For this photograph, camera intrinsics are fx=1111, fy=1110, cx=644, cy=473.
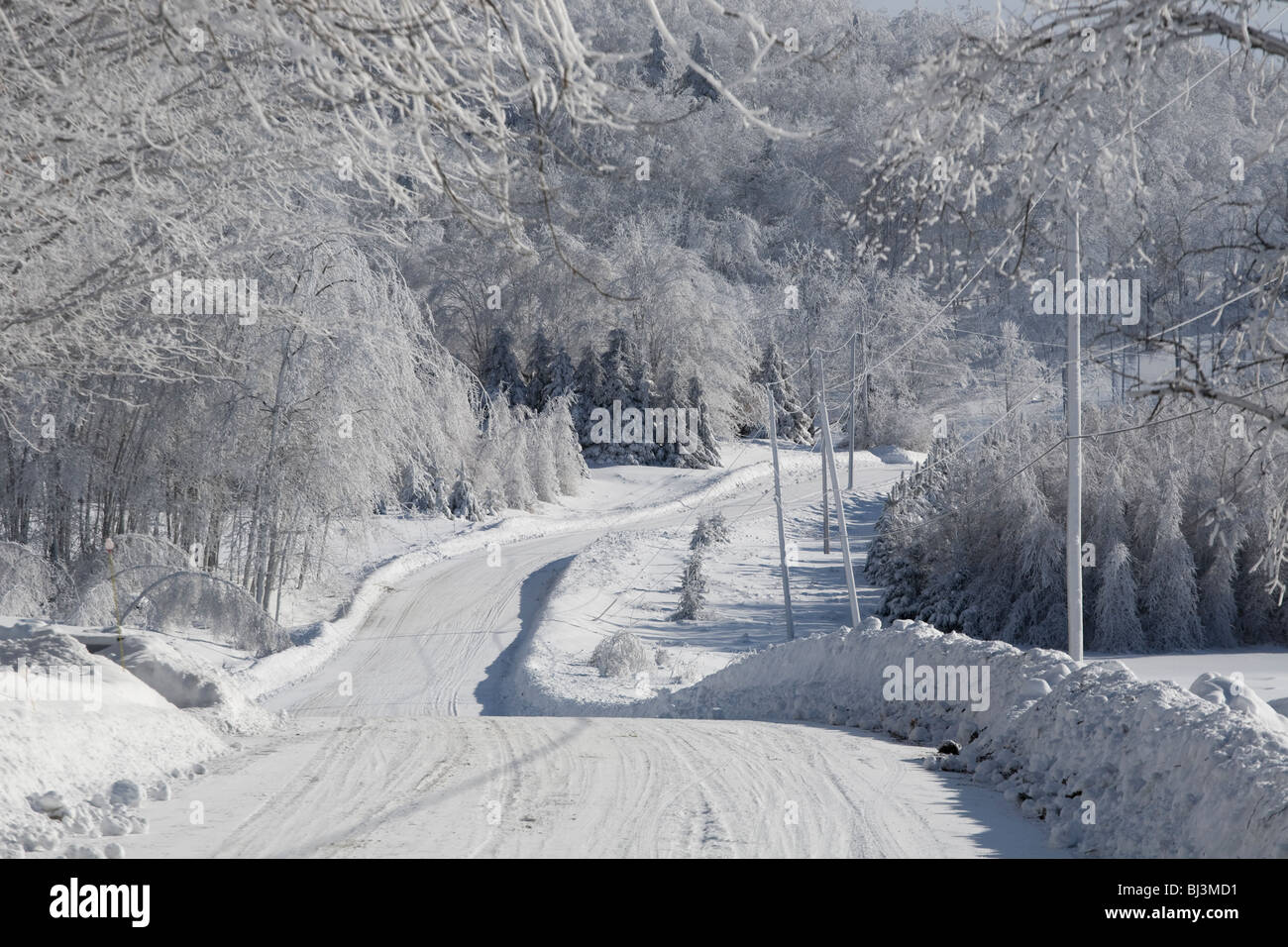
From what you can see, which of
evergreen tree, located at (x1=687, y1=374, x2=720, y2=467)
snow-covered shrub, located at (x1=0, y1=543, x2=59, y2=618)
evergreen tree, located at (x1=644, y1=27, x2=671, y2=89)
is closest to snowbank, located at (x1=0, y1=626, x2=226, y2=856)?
snow-covered shrub, located at (x1=0, y1=543, x2=59, y2=618)

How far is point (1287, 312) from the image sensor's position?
5.14 meters

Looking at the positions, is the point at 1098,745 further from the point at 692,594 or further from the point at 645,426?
the point at 645,426

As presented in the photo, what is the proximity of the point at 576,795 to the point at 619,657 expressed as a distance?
15518mm

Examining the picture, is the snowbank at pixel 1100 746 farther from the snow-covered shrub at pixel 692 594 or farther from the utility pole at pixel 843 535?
the snow-covered shrub at pixel 692 594

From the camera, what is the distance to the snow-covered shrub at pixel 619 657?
22.3 metres

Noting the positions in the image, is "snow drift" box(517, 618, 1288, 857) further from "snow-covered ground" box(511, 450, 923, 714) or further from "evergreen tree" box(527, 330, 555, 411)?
"evergreen tree" box(527, 330, 555, 411)

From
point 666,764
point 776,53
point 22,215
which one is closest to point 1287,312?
point 776,53

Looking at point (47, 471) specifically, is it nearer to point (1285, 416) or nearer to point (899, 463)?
point (1285, 416)

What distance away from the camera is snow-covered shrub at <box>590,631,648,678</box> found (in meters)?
22.3

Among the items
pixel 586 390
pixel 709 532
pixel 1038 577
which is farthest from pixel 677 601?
pixel 586 390

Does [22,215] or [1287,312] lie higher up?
[22,215]

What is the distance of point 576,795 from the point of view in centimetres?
720
